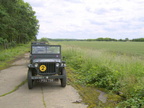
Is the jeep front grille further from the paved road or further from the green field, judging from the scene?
the green field

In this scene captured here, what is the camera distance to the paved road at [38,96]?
5.56m

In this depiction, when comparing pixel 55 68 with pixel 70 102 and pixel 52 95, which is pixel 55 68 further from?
pixel 70 102

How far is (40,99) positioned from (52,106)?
0.80m

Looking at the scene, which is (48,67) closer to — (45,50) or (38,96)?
(45,50)

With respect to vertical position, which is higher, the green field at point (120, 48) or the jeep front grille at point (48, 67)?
the jeep front grille at point (48, 67)

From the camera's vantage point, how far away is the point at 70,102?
19.1 feet

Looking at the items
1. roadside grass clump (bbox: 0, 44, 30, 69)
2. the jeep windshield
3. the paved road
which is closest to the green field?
roadside grass clump (bbox: 0, 44, 30, 69)

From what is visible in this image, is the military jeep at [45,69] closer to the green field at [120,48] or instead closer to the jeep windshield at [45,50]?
the jeep windshield at [45,50]

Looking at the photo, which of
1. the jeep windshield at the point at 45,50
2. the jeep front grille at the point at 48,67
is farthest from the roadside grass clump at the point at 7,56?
the jeep front grille at the point at 48,67

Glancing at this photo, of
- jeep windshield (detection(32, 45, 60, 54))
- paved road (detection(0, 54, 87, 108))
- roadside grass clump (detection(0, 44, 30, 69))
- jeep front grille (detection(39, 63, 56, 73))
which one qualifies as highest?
jeep windshield (detection(32, 45, 60, 54))

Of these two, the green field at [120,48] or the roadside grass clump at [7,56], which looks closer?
the roadside grass clump at [7,56]

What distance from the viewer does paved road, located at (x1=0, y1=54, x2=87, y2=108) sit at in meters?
5.56

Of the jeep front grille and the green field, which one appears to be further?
the green field

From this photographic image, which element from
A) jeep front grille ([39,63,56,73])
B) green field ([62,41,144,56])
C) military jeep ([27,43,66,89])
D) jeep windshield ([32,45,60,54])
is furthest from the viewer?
green field ([62,41,144,56])
